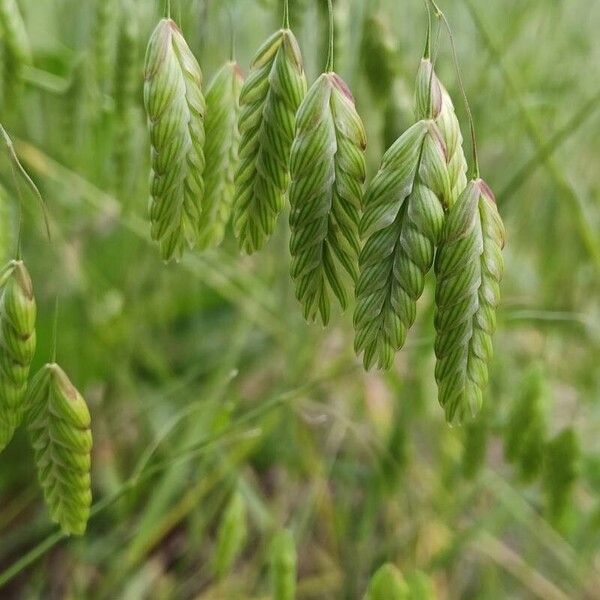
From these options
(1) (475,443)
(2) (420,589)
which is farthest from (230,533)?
(1) (475,443)

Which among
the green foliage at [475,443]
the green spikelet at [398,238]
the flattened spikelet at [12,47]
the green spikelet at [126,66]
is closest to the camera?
the green spikelet at [398,238]

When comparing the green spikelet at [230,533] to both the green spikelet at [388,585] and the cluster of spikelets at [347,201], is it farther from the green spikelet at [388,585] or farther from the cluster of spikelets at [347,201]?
the cluster of spikelets at [347,201]

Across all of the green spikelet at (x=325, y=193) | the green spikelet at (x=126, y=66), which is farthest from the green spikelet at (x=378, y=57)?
the green spikelet at (x=325, y=193)

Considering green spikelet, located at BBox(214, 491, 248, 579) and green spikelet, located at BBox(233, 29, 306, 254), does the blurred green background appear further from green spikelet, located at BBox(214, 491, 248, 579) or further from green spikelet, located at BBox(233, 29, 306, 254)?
green spikelet, located at BBox(233, 29, 306, 254)

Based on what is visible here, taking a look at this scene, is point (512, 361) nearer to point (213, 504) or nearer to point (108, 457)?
point (213, 504)

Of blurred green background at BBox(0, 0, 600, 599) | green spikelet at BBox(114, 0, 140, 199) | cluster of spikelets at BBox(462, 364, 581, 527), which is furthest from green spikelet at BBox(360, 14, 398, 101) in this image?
cluster of spikelets at BBox(462, 364, 581, 527)

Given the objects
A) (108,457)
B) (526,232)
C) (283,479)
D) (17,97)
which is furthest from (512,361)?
(17,97)
